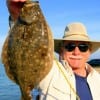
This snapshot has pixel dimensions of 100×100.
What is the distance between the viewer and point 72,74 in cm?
585

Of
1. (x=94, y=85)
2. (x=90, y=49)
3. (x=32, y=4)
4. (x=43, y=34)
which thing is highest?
(x=32, y=4)

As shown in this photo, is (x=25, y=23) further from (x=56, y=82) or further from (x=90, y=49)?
(x=90, y=49)

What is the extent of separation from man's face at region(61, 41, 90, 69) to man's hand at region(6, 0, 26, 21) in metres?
1.24

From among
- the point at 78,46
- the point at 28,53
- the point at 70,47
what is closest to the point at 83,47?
the point at 78,46

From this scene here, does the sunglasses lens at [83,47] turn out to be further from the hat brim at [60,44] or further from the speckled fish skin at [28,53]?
the speckled fish skin at [28,53]

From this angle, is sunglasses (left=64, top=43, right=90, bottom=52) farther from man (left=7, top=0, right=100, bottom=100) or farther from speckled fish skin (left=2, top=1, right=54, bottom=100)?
speckled fish skin (left=2, top=1, right=54, bottom=100)

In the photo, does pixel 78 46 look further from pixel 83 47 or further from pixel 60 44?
pixel 60 44

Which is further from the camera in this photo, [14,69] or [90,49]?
[90,49]

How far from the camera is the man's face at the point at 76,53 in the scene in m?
5.86

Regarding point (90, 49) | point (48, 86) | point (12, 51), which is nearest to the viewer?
point (12, 51)

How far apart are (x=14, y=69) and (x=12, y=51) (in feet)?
0.58

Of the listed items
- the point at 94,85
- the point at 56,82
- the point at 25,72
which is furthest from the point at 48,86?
the point at 25,72

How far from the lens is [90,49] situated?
610 cm

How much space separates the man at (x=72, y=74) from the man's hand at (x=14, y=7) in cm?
97
